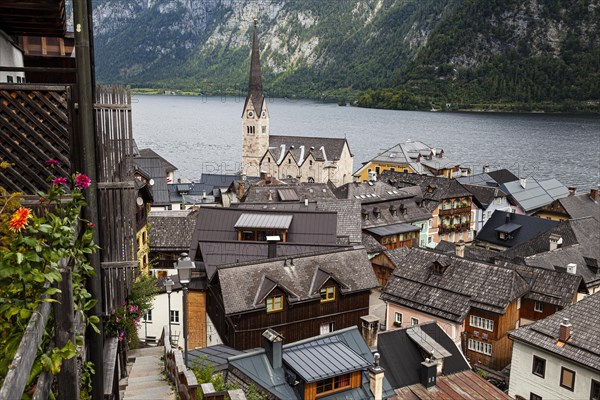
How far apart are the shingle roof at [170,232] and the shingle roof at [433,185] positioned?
33869 mm

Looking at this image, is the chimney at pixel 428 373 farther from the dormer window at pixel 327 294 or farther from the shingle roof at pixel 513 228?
the shingle roof at pixel 513 228

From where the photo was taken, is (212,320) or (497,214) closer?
(212,320)

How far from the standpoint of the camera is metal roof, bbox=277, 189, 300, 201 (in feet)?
191

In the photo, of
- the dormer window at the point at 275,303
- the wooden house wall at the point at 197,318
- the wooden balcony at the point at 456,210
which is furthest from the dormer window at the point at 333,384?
the wooden balcony at the point at 456,210

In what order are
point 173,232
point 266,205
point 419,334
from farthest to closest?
point 266,205, point 173,232, point 419,334

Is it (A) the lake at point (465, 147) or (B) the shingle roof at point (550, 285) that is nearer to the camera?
(B) the shingle roof at point (550, 285)

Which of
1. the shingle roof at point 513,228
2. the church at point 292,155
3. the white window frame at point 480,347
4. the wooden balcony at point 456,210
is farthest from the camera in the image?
the church at point 292,155

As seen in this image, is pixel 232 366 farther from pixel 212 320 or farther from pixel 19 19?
pixel 19 19

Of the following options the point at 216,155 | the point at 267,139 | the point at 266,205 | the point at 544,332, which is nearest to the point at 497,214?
the point at 266,205

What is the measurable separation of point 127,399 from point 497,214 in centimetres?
5918

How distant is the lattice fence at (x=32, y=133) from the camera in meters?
7.45

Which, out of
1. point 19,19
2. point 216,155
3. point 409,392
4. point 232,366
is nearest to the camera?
point 19,19

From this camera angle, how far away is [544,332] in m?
29.5

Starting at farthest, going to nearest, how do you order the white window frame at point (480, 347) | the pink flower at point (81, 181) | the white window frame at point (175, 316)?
the white window frame at point (480, 347) < the white window frame at point (175, 316) < the pink flower at point (81, 181)
